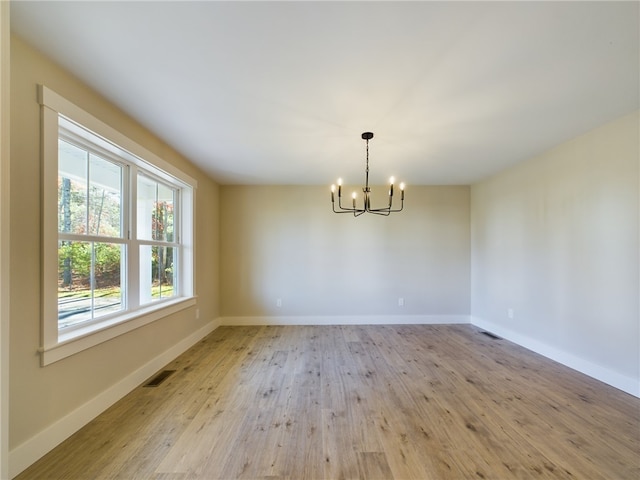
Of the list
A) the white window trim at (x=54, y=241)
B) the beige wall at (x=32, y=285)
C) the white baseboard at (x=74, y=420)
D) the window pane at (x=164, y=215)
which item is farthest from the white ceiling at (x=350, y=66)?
the white baseboard at (x=74, y=420)

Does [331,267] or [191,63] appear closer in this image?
[191,63]

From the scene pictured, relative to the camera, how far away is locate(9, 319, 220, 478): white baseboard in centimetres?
148

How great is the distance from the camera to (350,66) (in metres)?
1.70

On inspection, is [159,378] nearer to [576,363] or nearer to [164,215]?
[164,215]

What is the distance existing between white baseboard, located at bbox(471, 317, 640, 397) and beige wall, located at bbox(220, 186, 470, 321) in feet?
3.26

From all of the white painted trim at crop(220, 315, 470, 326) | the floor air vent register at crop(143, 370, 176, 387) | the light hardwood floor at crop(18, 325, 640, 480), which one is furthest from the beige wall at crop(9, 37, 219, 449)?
the white painted trim at crop(220, 315, 470, 326)

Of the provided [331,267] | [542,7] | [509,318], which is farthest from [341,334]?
[542,7]

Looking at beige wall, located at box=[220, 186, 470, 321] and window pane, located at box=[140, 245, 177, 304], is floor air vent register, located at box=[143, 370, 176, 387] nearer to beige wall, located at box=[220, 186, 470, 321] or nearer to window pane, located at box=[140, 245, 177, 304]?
window pane, located at box=[140, 245, 177, 304]

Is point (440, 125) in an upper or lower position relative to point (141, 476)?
upper

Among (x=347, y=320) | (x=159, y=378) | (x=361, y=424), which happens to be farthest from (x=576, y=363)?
(x=159, y=378)

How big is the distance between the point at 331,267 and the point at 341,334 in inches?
45.3

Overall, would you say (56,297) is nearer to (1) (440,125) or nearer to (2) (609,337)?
(1) (440,125)

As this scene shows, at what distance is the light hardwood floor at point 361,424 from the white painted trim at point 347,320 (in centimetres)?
146

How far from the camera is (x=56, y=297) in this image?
167 centimetres
